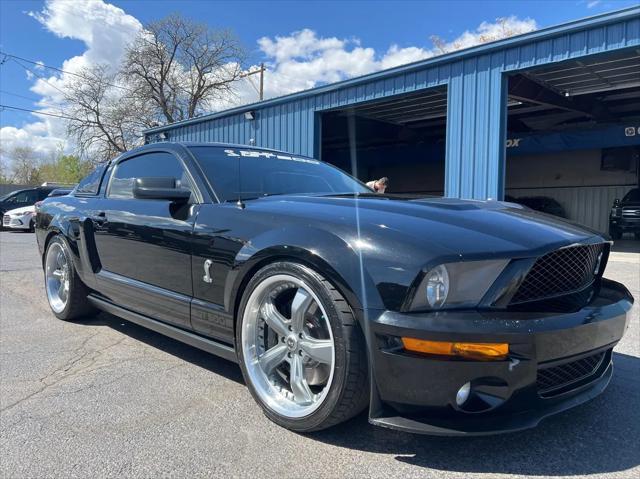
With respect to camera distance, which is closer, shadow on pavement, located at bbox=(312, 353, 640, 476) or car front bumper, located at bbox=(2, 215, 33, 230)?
shadow on pavement, located at bbox=(312, 353, 640, 476)

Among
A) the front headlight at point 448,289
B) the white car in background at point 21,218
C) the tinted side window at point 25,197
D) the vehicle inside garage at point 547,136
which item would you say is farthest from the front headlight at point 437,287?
the tinted side window at point 25,197

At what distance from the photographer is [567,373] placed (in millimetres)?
2043

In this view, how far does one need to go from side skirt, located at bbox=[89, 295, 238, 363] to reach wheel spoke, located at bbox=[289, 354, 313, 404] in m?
0.38

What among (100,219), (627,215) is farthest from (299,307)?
(627,215)

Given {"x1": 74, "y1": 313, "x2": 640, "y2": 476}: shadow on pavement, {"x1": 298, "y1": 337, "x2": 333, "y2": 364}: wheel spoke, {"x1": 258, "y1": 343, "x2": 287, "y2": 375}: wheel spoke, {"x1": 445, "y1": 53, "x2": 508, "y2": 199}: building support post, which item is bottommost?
{"x1": 74, "y1": 313, "x2": 640, "y2": 476}: shadow on pavement

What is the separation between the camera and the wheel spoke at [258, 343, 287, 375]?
2344mm

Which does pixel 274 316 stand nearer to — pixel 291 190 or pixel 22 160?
pixel 291 190

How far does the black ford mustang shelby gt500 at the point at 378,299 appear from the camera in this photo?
5.96 ft

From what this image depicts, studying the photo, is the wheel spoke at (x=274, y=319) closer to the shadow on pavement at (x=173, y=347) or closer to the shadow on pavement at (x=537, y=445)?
the shadow on pavement at (x=537, y=445)

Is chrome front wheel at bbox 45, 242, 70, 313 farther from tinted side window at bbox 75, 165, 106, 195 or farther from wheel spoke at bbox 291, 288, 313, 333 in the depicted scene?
wheel spoke at bbox 291, 288, 313, 333

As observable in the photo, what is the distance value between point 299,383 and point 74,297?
2714 millimetres

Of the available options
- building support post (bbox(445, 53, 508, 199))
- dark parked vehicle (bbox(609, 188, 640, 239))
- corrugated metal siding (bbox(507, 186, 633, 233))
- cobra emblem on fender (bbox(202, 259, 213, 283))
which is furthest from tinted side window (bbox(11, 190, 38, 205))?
corrugated metal siding (bbox(507, 186, 633, 233))

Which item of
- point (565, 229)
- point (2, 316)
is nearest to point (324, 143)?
point (2, 316)

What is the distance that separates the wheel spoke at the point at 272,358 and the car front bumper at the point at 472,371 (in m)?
0.59
